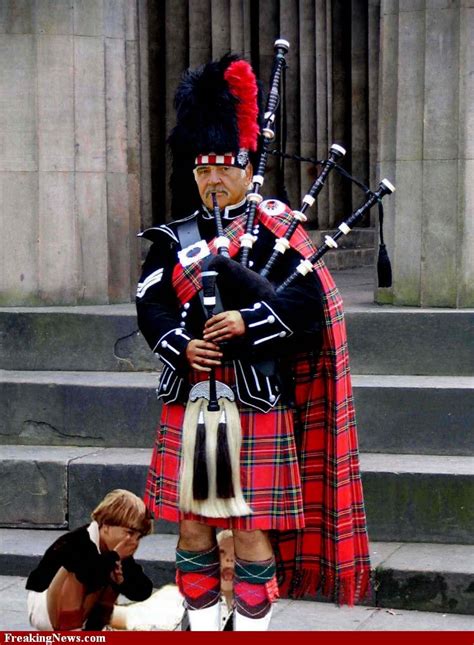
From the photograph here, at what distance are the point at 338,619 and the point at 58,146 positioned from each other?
3.44 meters

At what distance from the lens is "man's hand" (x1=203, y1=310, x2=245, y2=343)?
5.41 m

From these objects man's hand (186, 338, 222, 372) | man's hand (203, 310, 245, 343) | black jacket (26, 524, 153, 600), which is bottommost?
black jacket (26, 524, 153, 600)

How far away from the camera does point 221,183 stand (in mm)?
5648

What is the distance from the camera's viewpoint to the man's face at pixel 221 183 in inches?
222

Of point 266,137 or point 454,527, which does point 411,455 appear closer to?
point 454,527

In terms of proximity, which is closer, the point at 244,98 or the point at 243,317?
the point at 243,317

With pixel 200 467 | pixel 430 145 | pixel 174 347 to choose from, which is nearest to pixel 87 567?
pixel 200 467

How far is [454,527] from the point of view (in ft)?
22.8

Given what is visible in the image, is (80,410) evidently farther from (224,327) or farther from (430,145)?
(224,327)

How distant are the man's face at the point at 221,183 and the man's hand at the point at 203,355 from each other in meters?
0.57

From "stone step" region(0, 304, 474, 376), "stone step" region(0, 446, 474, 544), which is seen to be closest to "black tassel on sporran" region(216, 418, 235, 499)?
"stone step" region(0, 446, 474, 544)

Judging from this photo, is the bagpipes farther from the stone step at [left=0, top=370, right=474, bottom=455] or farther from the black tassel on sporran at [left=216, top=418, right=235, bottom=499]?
the stone step at [left=0, top=370, right=474, bottom=455]

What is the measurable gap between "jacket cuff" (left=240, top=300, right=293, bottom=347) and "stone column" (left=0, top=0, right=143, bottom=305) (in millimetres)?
3423

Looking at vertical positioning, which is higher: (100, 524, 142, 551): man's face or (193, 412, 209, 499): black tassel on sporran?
(193, 412, 209, 499): black tassel on sporran
